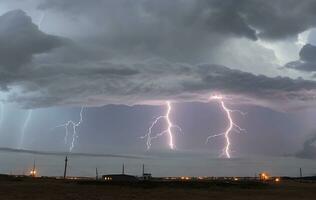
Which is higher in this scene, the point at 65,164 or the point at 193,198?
the point at 65,164

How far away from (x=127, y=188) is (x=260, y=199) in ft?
58.1

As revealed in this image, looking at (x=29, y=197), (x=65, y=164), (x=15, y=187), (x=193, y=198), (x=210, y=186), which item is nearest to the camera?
(x=29, y=197)

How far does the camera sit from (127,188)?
62.7 metres

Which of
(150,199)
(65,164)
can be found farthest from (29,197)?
(65,164)

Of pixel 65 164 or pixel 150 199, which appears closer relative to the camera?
pixel 150 199

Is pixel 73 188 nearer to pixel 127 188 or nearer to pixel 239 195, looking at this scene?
pixel 127 188

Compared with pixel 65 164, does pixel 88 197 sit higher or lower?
lower

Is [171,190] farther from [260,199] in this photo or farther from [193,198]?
[260,199]

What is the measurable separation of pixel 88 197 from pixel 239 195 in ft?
66.7

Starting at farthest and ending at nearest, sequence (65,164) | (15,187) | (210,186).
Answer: (65,164), (210,186), (15,187)

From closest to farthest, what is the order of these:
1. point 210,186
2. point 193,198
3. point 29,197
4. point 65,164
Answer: point 29,197
point 193,198
point 210,186
point 65,164

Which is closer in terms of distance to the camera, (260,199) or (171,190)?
(260,199)

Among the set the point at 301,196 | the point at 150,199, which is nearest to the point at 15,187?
the point at 150,199

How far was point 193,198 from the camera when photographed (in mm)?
55125
